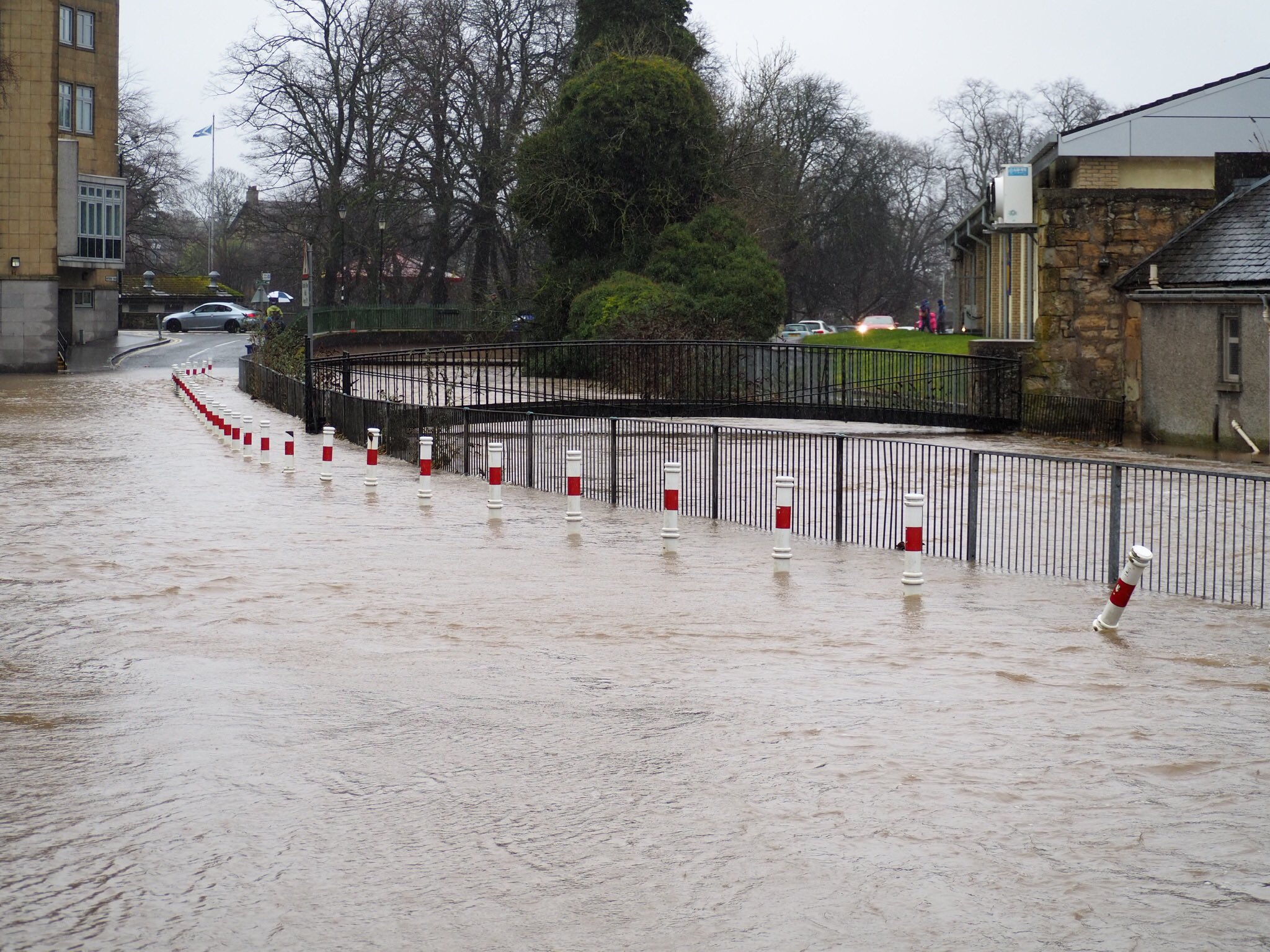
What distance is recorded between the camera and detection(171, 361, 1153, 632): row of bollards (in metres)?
11.5

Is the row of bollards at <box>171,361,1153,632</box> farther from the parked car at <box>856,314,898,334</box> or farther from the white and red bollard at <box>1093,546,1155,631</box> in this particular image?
the parked car at <box>856,314,898,334</box>

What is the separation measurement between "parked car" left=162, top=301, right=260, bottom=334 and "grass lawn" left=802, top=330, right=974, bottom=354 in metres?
33.8

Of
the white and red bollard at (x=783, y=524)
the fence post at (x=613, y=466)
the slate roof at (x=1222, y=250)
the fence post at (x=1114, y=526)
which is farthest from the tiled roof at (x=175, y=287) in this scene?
the fence post at (x=1114, y=526)

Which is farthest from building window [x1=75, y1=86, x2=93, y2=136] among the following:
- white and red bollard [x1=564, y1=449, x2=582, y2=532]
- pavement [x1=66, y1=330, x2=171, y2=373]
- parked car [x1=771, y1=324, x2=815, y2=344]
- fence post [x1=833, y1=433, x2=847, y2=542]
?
fence post [x1=833, y1=433, x2=847, y2=542]

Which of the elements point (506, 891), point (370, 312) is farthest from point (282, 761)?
point (370, 312)

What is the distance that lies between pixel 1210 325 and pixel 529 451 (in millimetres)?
14864

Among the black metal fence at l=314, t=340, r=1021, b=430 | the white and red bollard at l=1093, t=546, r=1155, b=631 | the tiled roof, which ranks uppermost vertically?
the tiled roof

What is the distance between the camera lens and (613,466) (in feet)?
66.4

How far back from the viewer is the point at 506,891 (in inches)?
237

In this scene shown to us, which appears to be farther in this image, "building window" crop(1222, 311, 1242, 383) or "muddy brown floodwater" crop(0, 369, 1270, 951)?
"building window" crop(1222, 311, 1242, 383)

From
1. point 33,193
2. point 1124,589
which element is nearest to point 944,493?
point 1124,589

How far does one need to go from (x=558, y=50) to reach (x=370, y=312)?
1386 cm

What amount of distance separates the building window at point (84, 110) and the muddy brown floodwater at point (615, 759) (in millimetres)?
64935

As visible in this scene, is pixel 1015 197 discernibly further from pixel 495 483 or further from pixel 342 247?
pixel 342 247
